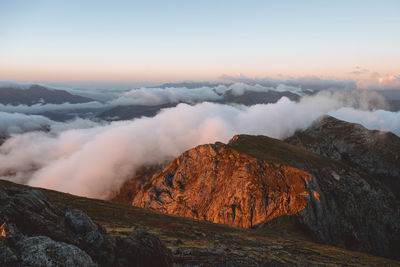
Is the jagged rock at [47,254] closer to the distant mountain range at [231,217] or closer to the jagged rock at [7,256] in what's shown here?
the distant mountain range at [231,217]

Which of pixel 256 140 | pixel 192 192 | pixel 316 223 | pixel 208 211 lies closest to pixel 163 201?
pixel 192 192

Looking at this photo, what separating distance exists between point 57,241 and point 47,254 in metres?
3.18

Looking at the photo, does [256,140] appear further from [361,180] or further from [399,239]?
[399,239]

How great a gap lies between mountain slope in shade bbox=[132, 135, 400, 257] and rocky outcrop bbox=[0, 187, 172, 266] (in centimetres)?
9543

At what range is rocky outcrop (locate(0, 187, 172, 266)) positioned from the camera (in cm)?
1482

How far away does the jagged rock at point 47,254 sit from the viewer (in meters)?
14.3

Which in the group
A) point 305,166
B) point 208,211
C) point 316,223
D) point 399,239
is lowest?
point 399,239

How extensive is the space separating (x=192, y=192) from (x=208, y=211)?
734 inches

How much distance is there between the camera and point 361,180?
138 meters

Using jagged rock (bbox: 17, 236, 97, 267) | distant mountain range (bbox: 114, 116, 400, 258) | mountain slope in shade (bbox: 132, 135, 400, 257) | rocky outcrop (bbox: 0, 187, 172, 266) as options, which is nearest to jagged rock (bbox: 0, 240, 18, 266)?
rocky outcrop (bbox: 0, 187, 172, 266)

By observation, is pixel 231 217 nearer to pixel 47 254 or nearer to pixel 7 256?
pixel 47 254

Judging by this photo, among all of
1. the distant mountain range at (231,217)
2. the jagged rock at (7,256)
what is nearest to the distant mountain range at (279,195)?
the distant mountain range at (231,217)

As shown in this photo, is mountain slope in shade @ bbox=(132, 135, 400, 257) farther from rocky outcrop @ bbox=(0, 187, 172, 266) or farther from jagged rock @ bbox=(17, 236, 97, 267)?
jagged rock @ bbox=(17, 236, 97, 267)

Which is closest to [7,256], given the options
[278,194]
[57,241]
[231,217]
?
[57,241]
